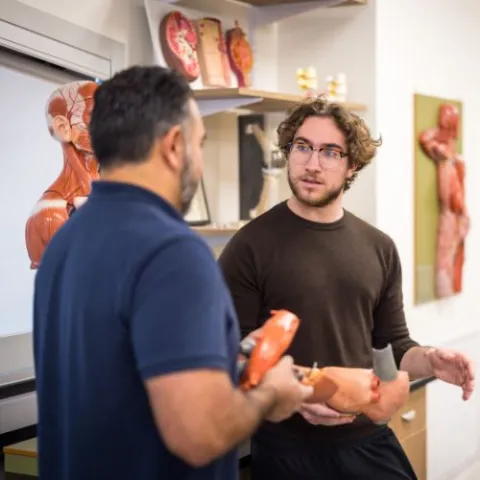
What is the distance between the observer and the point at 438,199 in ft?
11.2

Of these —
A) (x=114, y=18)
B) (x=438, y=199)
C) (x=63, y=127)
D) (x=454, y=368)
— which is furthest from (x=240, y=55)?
(x=454, y=368)

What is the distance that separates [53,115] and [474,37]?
2.48 metres

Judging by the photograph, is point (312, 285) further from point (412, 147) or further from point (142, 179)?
point (412, 147)

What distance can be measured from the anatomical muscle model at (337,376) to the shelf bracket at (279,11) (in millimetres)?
1538

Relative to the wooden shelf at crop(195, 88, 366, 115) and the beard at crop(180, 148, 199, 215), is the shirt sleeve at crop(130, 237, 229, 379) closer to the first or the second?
the beard at crop(180, 148, 199, 215)

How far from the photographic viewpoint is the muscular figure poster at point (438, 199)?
10.7 feet

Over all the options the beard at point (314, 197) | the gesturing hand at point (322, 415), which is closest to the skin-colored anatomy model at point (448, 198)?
the beard at point (314, 197)

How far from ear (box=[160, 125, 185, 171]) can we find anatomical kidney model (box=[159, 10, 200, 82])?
1330mm

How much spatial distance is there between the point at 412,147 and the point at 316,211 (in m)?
1.42

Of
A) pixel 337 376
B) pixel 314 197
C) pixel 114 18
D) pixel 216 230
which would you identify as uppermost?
pixel 114 18

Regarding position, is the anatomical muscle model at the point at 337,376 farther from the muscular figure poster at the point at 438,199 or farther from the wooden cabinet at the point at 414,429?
the muscular figure poster at the point at 438,199

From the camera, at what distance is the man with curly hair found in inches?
71.5

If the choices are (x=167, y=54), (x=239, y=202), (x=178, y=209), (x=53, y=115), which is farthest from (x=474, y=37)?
(x=178, y=209)

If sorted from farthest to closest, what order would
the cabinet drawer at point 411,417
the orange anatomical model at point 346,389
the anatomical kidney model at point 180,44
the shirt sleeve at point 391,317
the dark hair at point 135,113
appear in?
the cabinet drawer at point 411,417 < the anatomical kidney model at point 180,44 < the shirt sleeve at point 391,317 < the orange anatomical model at point 346,389 < the dark hair at point 135,113
